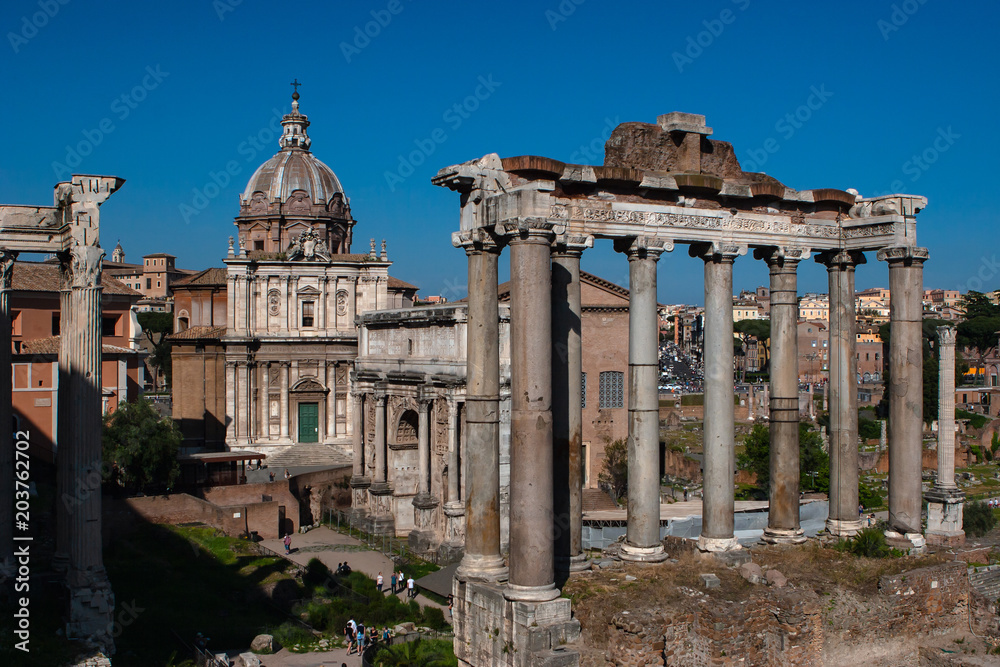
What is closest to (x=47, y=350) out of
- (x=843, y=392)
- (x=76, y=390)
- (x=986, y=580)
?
(x=76, y=390)

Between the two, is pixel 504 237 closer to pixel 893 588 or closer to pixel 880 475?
pixel 893 588

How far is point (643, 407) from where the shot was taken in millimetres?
14266

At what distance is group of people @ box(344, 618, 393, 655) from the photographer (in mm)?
21094

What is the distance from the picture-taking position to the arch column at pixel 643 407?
1427 centimetres

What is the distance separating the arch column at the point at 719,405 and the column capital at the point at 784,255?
1.24 metres

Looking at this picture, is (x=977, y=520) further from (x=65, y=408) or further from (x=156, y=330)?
(x=156, y=330)

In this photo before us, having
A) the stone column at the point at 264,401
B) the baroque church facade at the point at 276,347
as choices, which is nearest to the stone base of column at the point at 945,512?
the baroque church facade at the point at 276,347

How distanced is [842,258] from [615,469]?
27.9m

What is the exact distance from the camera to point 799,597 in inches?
512

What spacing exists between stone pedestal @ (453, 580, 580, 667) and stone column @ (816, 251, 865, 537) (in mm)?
6577

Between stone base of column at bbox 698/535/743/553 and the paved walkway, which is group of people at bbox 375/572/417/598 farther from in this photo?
stone base of column at bbox 698/535/743/553

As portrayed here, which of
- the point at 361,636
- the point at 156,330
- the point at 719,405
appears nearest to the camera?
the point at 719,405

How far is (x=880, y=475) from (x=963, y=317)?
2116 inches

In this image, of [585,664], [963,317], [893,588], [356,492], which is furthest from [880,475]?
[963,317]
